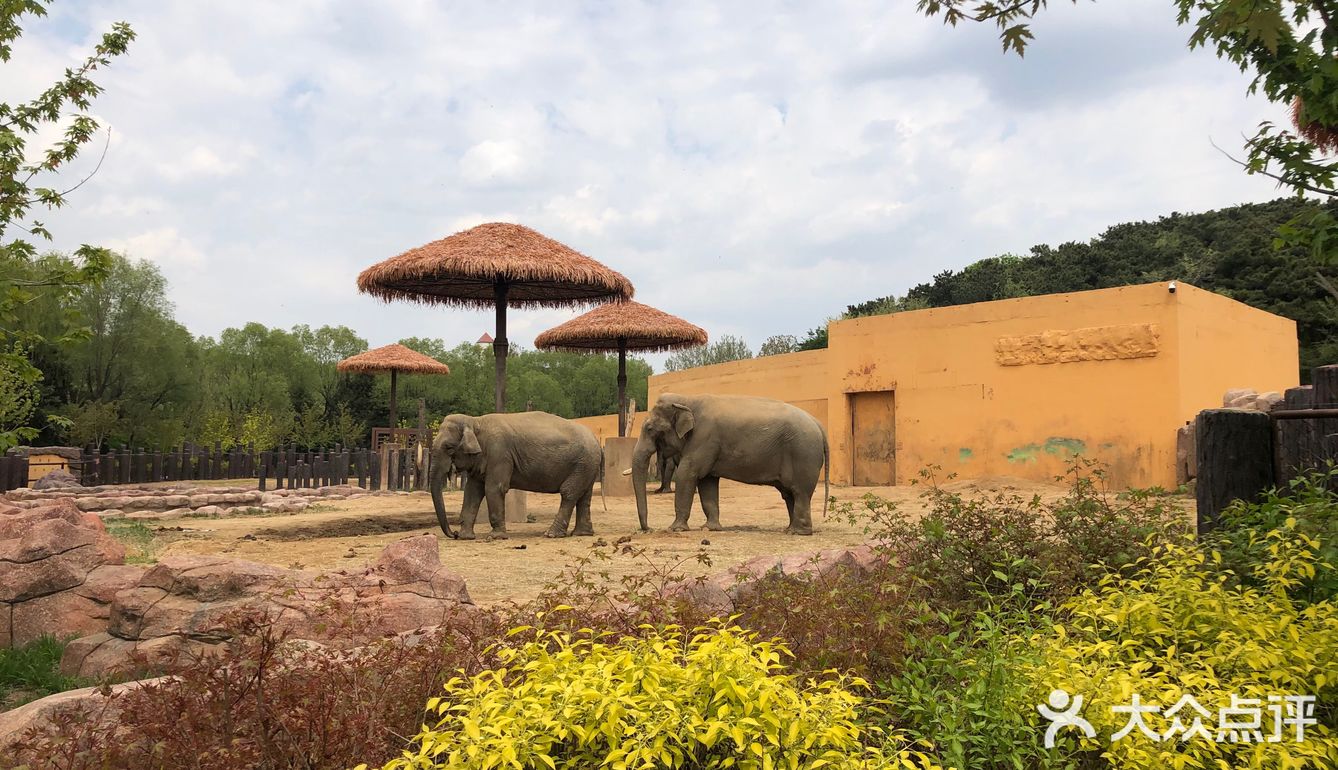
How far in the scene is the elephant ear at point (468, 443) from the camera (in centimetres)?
1023

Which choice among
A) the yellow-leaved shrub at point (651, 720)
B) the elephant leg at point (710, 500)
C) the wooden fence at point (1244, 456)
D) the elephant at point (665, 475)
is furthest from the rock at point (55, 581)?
the elephant at point (665, 475)

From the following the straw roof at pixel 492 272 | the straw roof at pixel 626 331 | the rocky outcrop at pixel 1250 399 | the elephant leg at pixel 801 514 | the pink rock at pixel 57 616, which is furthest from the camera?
the straw roof at pixel 626 331

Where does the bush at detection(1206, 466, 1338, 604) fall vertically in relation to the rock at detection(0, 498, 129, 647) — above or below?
above

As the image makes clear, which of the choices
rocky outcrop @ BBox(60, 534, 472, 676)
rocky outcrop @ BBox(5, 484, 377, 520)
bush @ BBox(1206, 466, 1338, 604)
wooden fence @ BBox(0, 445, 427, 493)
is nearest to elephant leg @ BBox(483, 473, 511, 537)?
rocky outcrop @ BBox(5, 484, 377, 520)

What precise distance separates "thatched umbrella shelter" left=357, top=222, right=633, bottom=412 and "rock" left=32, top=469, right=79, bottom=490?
26.7 ft

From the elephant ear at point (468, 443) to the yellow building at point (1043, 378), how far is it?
8.36m

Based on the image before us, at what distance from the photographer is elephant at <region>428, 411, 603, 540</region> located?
407 inches

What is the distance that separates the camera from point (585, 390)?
5056 cm

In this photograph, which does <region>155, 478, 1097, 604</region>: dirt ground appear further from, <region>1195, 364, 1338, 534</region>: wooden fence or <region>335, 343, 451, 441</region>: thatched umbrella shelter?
<region>335, 343, 451, 441</region>: thatched umbrella shelter

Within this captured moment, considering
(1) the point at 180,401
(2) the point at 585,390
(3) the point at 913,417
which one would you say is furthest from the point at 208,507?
(2) the point at 585,390

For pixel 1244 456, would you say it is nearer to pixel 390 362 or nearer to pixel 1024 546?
pixel 1024 546

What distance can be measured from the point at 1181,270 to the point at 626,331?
2110cm

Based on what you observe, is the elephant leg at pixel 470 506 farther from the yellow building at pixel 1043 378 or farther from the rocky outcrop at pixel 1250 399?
the rocky outcrop at pixel 1250 399

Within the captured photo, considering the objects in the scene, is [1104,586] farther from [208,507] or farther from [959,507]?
[208,507]
